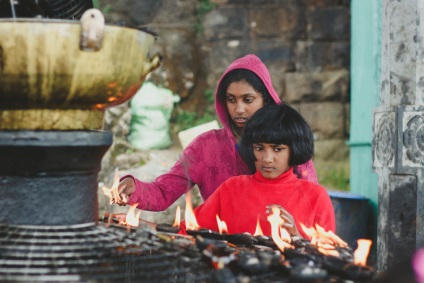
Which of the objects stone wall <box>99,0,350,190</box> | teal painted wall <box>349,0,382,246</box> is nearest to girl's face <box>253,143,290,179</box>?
teal painted wall <box>349,0,382,246</box>

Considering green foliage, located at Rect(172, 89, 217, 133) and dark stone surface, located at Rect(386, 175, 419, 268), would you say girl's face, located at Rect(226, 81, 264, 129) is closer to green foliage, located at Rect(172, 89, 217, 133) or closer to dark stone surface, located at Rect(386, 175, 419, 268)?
dark stone surface, located at Rect(386, 175, 419, 268)

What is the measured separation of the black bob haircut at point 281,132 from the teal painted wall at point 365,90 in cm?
281

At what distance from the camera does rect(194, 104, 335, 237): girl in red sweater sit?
11.4 ft

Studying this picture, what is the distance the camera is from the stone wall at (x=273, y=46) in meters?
7.89

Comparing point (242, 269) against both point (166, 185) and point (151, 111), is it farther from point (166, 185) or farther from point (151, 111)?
point (151, 111)

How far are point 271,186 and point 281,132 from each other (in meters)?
0.35

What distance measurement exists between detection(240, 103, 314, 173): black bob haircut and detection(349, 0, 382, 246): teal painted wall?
111 inches

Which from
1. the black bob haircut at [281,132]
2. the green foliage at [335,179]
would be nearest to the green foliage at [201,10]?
Result: the green foliage at [335,179]

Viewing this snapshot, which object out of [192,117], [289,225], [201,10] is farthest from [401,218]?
[201,10]

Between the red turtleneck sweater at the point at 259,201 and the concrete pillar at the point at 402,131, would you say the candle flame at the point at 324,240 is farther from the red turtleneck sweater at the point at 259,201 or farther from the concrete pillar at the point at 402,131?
the concrete pillar at the point at 402,131

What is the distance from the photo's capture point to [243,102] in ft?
13.3

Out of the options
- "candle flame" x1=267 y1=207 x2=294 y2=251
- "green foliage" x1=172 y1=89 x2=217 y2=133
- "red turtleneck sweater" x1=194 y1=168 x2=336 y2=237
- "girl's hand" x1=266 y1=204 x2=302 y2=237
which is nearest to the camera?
"candle flame" x1=267 y1=207 x2=294 y2=251

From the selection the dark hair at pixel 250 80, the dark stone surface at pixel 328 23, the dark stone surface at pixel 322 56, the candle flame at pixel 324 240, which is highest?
the dark stone surface at pixel 328 23

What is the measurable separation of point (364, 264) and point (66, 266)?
1092mm
